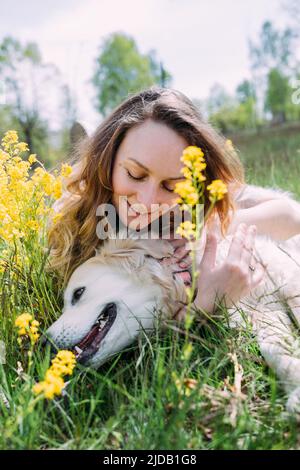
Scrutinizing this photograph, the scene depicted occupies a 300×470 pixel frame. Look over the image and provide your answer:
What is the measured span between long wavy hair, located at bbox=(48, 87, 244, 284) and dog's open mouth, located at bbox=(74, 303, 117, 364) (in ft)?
1.46

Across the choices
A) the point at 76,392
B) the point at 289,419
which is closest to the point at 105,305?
the point at 76,392

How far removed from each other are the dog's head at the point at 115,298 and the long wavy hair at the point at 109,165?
11.2 inches

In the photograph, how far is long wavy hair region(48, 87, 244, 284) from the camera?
289cm

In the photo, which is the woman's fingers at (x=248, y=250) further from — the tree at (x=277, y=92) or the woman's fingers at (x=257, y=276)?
the tree at (x=277, y=92)

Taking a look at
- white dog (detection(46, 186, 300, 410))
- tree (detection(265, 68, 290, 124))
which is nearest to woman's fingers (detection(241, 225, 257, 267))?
white dog (detection(46, 186, 300, 410))

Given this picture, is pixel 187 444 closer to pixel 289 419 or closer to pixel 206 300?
pixel 289 419

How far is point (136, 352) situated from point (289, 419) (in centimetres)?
92

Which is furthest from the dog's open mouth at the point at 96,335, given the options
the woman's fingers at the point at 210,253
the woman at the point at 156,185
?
the woman's fingers at the point at 210,253

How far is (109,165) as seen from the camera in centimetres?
302

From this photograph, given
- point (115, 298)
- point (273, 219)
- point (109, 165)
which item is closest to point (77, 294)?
point (115, 298)

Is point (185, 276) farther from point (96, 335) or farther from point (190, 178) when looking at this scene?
point (190, 178)

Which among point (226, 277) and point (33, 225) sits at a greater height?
point (33, 225)

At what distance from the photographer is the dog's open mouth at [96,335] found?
7.72ft

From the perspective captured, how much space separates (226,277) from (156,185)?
25.7 inches
